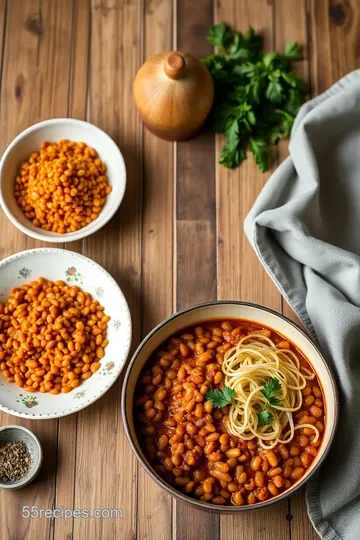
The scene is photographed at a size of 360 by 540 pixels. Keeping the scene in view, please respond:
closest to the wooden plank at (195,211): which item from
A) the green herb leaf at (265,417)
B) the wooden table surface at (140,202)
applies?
the wooden table surface at (140,202)

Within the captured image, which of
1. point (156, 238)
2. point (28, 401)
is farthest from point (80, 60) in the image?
point (28, 401)

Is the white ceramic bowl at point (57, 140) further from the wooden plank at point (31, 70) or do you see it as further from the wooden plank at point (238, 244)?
the wooden plank at point (238, 244)

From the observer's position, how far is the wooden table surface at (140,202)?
2.73 meters

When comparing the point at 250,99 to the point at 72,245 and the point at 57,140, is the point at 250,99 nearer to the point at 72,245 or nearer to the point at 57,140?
the point at 57,140

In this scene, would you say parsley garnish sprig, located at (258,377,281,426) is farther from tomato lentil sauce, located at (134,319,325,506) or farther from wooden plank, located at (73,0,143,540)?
wooden plank, located at (73,0,143,540)

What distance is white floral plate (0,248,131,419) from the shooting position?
8.84 ft

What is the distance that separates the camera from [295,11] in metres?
3.27

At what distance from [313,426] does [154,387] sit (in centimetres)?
66

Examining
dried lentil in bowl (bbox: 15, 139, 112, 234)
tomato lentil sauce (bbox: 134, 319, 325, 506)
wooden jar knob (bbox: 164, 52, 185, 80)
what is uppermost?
wooden jar knob (bbox: 164, 52, 185, 80)

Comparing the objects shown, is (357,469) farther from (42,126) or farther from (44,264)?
(42,126)

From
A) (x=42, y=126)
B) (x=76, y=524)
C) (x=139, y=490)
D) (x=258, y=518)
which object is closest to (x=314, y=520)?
(x=258, y=518)

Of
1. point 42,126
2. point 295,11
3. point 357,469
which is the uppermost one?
point 295,11

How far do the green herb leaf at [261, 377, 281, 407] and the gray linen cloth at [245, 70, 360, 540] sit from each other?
29cm

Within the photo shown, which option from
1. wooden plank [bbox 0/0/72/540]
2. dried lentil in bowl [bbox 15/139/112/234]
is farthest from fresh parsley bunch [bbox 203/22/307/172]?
wooden plank [bbox 0/0/72/540]
